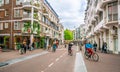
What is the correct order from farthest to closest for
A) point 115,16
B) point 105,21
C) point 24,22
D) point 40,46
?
point 40,46, point 24,22, point 105,21, point 115,16

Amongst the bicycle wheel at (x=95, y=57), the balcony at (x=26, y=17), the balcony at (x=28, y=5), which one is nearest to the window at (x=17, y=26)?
the balcony at (x=26, y=17)

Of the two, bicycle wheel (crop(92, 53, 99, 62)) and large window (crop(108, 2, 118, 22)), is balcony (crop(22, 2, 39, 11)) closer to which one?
large window (crop(108, 2, 118, 22))

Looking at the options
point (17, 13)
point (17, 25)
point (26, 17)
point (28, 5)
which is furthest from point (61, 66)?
point (17, 13)

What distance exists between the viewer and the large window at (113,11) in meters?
28.3

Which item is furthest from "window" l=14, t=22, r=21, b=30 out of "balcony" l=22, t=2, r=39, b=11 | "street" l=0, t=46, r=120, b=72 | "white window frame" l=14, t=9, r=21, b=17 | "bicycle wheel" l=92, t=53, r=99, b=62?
"bicycle wheel" l=92, t=53, r=99, b=62

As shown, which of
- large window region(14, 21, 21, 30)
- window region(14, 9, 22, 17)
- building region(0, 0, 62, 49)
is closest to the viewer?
building region(0, 0, 62, 49)

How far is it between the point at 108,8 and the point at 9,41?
23859mm

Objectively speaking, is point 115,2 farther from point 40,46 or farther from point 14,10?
point 40,46

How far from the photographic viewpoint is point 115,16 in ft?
92.9

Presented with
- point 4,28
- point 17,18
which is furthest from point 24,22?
point 4,28

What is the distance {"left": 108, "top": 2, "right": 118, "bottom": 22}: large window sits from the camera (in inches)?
1116

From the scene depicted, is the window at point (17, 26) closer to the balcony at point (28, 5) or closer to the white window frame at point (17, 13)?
the white window frame at point (17, 13)

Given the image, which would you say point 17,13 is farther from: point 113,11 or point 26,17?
point 113,11

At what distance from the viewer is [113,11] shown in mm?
28812
